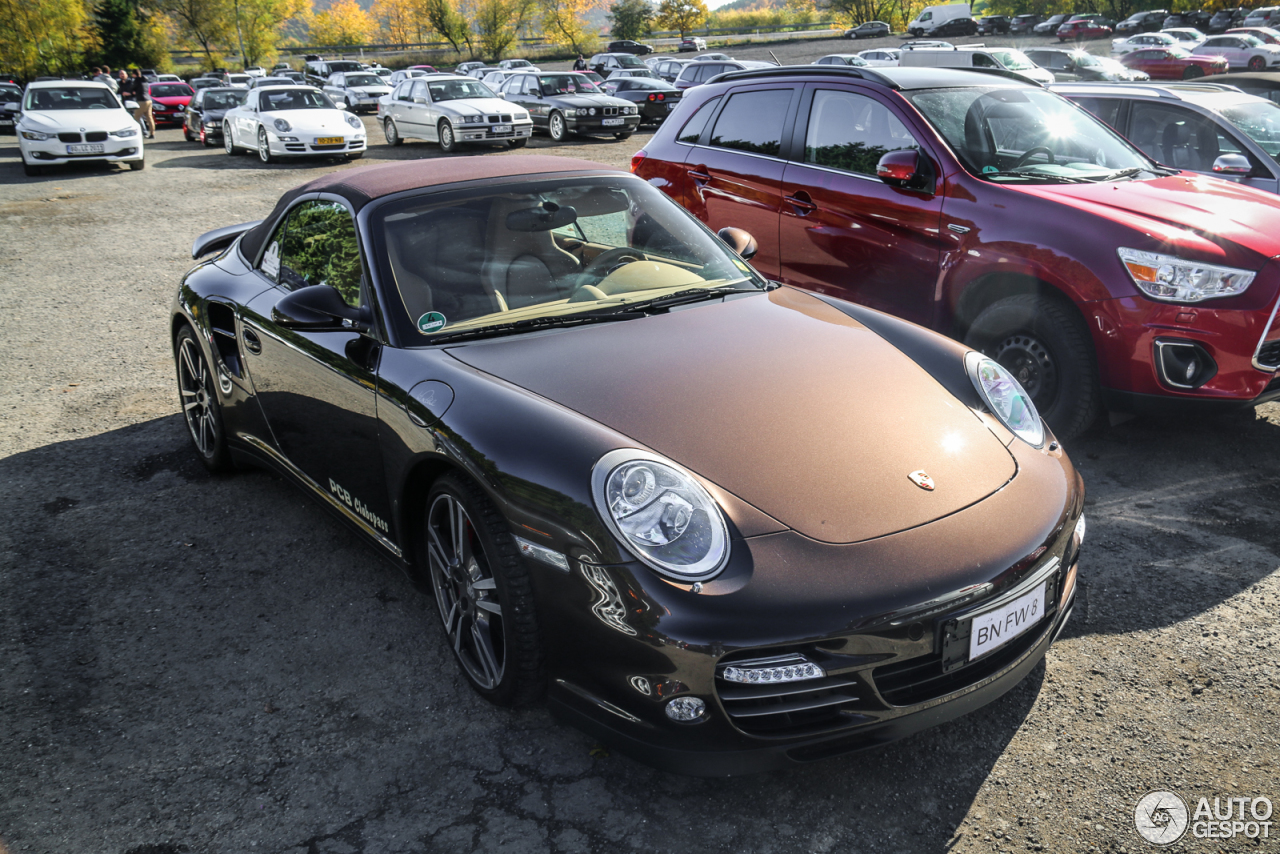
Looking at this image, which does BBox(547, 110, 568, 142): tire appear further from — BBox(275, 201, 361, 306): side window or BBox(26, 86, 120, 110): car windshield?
BBox(275, 201, 361, 306): side window

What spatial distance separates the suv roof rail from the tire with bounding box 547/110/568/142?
15.7 metres

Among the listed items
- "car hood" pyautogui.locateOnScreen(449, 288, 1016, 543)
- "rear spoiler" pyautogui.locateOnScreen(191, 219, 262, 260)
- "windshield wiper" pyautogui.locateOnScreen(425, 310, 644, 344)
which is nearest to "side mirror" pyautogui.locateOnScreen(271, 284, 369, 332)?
"windshield wiper" pyautogui.locateOnScreen(425, 310, 644, 344)

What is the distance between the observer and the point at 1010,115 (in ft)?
17.4

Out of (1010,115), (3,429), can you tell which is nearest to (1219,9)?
(1010,115)

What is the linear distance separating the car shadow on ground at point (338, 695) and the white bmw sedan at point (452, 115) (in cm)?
1578

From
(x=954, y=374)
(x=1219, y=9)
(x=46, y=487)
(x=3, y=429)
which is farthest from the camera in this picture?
(x=1219, y=9)

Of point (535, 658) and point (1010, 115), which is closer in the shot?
point (535, 658)

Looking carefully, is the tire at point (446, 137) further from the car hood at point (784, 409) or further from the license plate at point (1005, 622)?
the license plate at point (1005, 622)

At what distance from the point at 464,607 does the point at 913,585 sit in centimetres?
136

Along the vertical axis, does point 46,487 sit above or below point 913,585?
below

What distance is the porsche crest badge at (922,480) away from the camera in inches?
96.3

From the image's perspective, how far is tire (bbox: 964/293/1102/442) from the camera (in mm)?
4391

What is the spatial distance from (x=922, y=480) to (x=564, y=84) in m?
21.9

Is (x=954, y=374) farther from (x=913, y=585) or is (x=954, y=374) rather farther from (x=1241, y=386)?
(x=1241, y=386)
